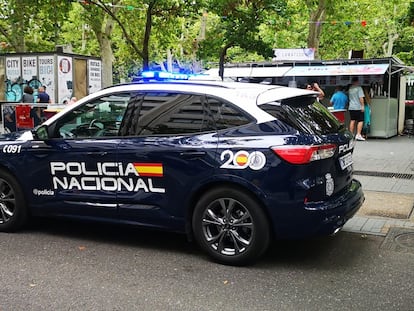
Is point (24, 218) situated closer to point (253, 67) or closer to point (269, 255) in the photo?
point (269, 255)

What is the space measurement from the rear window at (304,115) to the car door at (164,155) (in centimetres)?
61

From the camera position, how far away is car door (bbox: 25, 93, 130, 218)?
5.12 meters

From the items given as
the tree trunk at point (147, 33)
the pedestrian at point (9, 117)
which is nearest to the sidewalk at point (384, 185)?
the tree trunk at point (147, 33)

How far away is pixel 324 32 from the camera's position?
27.3 m

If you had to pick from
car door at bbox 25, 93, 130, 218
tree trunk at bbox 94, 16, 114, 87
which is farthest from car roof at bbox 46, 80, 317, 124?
tree trunk at bbox 94, 16, 114, 87

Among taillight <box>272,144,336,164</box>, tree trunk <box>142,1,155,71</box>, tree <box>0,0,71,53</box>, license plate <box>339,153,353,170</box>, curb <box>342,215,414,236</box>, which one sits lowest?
curb <box>342,215,414,236</box>

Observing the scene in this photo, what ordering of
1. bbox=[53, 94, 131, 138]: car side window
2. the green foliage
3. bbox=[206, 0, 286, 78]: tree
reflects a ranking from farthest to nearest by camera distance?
1. the green foliage
2. bbox=[206, 0, 286, 78]: tree
3. bbox=[53, 94, 131, 138]: car side window

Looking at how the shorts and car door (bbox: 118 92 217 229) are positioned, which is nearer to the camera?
car door (bbox: 118 92 217 229)

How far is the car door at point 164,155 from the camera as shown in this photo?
470 cm

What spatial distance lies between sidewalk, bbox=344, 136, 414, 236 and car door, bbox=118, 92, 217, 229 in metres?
2.14

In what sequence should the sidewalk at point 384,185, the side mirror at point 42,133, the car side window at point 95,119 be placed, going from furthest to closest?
the sidewalk at point 384,185 → the side mirror at point 42,133 → the car side window at point 95,119

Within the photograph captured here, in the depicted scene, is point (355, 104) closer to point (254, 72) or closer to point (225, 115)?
point (254, 72)

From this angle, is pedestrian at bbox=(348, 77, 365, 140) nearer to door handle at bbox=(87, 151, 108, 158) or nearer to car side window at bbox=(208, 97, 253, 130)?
car side window at bbox=(208, 97, 253, 130)

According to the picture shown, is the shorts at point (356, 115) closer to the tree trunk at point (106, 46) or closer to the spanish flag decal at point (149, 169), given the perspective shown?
the spanish flag decal at point (149, 169)
